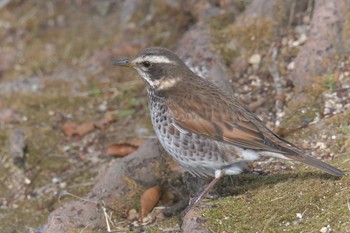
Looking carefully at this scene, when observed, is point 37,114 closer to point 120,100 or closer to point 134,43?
point 120,100

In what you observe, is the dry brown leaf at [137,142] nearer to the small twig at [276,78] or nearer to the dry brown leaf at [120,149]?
the dry brown leaf at [120,149]

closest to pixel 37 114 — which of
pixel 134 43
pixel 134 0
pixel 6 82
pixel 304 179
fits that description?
pixel 6 82

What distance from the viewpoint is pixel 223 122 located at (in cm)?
596

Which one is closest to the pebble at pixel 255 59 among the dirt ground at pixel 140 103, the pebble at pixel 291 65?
the dirt ground at pixel 140 103

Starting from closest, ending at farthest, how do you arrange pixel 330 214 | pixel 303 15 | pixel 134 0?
pixel 330 214 < pixel 303 15 < pixel 134 0

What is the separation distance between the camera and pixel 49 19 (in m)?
10.7

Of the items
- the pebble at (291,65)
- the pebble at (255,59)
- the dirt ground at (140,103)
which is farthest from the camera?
the pebble at (255,59)

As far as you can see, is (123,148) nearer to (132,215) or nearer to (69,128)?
(69,128)

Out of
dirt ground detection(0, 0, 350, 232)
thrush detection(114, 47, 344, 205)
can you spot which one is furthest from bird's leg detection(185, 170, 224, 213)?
dirt ground detection(0, 0, 350, 232)

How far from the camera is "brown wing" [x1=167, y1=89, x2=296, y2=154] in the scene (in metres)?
5.80

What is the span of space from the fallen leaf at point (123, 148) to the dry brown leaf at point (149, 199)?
3.40ft

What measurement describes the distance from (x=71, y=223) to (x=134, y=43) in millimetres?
3871

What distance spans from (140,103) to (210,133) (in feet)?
9.60

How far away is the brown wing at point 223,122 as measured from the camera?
580 centimetres
